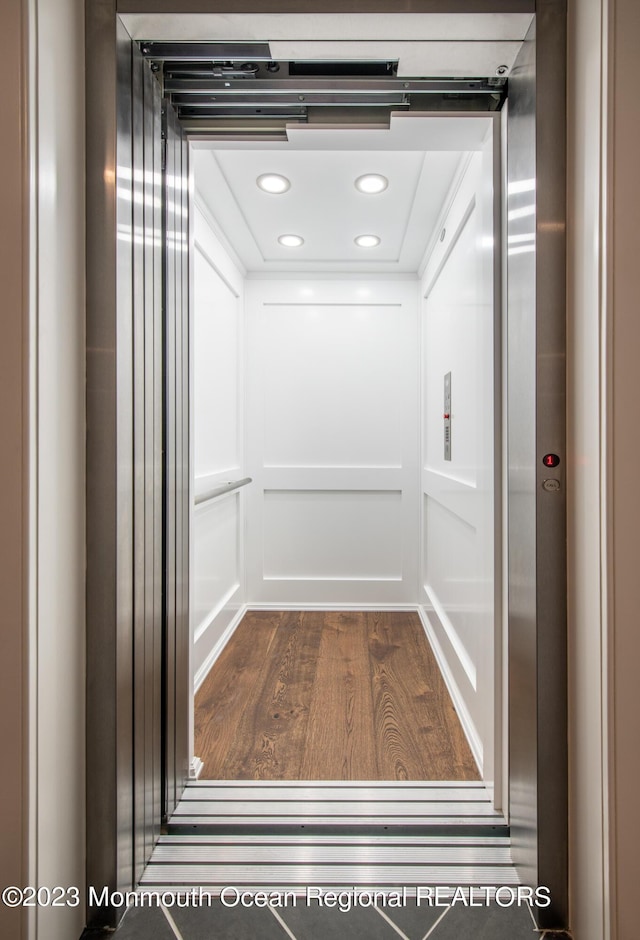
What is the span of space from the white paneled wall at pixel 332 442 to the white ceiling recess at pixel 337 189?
1.06ft

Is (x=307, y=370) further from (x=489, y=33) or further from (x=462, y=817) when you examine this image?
(x=462, y=817)

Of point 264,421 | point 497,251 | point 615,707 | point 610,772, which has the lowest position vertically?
point 610,772

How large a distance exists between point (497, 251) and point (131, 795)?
1.68 m

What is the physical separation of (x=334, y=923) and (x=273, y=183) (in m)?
2.43

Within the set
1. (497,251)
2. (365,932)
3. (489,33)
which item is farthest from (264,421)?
(365,932)

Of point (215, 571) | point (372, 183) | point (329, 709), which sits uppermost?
point (372, 183)

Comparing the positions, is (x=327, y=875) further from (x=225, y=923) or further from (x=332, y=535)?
(x=332, y=535)

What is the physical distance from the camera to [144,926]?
1.10m

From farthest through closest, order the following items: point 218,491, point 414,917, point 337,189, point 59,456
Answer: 1. point 218,491
2. point 337,189
3. point 414,917
4. point 59,456

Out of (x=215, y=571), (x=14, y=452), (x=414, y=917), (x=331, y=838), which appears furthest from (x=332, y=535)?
(x=14, y=452)

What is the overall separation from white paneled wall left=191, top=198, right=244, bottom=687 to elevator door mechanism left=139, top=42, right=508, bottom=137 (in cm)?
67

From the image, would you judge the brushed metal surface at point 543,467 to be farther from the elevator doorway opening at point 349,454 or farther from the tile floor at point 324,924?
the elevator doorway opening at point 349,454

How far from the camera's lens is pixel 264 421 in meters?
3.43

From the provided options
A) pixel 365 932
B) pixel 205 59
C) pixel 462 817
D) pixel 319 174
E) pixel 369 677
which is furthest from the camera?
pixel 369 677
